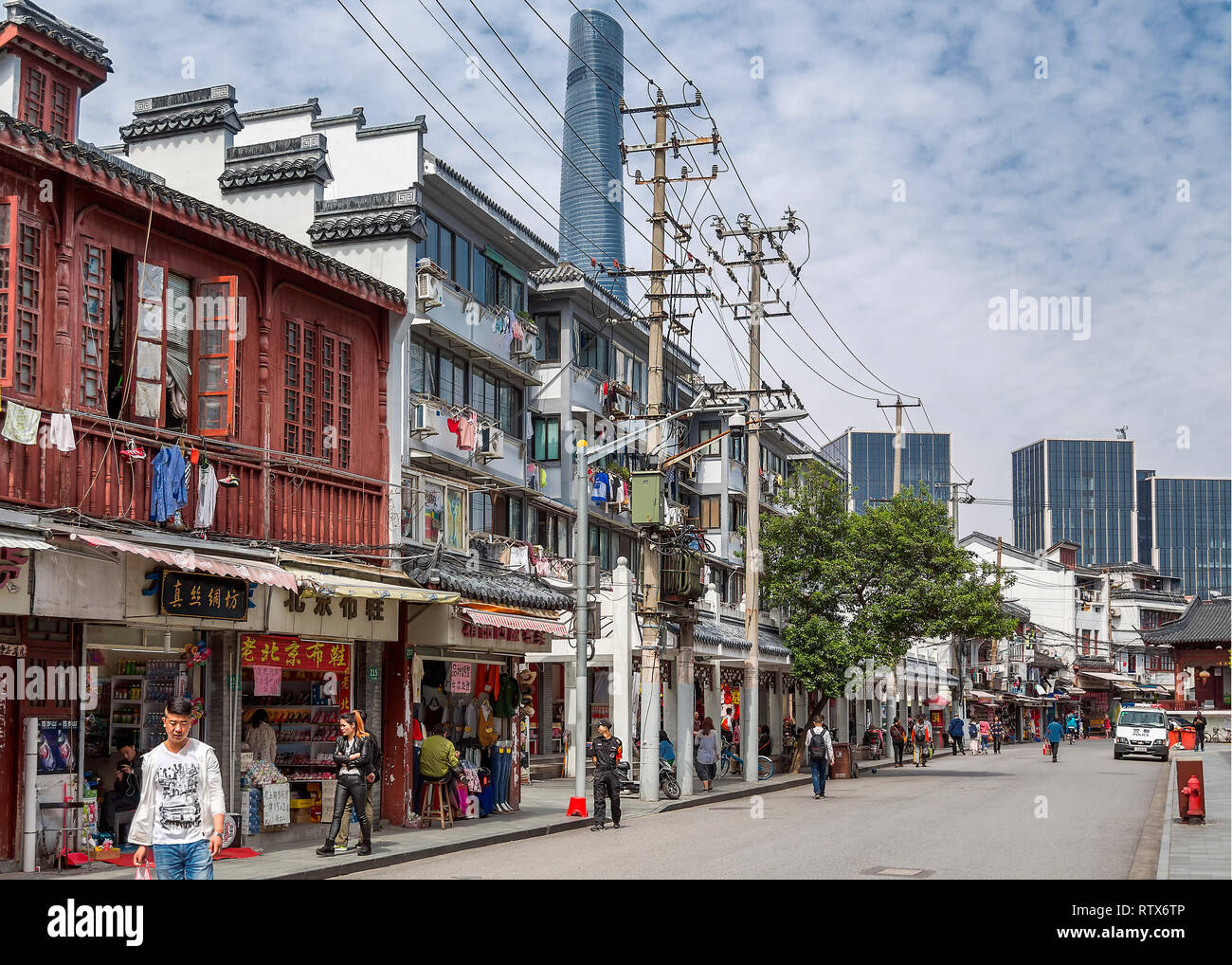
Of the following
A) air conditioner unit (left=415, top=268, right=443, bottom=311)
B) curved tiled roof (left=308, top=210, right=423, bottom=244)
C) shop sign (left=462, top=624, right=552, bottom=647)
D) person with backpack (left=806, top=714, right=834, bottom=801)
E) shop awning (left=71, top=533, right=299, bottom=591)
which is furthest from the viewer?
person with backpack (left=806, top=714, right=834, bottom=801)

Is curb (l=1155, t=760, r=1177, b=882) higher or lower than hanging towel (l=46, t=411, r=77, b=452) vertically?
lower

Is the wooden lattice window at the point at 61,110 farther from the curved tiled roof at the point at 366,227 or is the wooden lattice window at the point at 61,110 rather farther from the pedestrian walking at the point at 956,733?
the pedestrian walking at the point at 956,733

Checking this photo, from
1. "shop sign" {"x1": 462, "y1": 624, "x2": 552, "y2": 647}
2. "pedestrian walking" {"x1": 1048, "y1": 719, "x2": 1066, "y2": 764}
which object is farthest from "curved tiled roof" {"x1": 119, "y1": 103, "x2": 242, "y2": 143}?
"pedestrian walking" {"x1": 1048, "y1": 719, "x2": 1066, "y2": 764}

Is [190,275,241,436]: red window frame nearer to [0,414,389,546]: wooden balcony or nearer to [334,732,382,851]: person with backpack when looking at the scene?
[0,414,389,546]: wooden balcony

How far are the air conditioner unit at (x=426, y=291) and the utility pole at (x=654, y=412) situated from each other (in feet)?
13.9

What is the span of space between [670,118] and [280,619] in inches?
679

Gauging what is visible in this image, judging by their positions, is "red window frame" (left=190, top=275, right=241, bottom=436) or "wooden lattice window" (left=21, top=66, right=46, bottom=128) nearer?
"red window frame" (left=190, top=275, right=241, bottom=436)

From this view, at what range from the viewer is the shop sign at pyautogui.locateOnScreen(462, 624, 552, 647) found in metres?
22.6

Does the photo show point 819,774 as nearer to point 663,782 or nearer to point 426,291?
point 663,782

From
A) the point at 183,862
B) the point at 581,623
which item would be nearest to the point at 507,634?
the point at 581,623

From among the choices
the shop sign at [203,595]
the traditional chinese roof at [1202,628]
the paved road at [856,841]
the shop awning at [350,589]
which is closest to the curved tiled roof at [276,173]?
the shop awning at [350,589]

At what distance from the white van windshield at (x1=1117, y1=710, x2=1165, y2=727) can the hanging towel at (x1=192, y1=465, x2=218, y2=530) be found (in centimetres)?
4648

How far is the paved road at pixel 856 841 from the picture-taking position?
16203 millimetres
